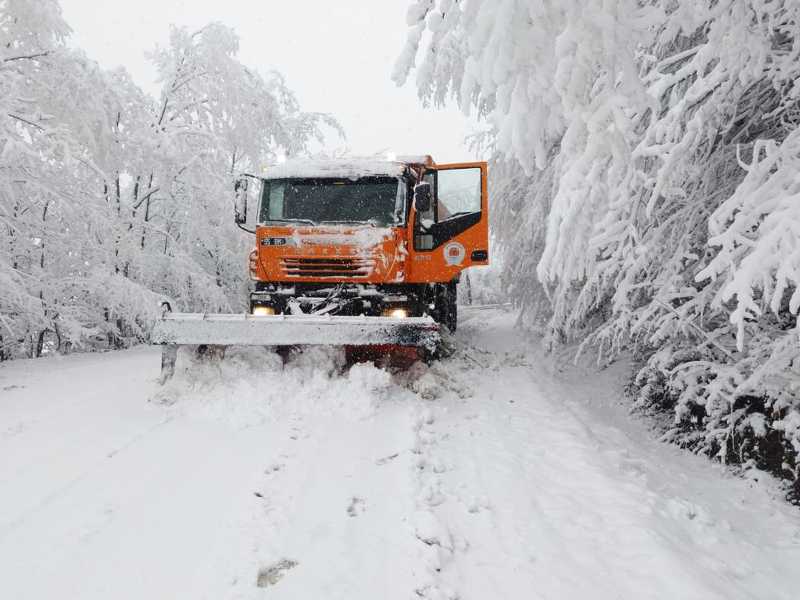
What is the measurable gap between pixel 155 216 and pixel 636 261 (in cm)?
1145

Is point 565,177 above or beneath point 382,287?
above

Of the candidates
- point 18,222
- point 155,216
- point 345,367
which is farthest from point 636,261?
point 155,216

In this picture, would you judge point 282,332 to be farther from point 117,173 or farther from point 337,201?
point 117,173

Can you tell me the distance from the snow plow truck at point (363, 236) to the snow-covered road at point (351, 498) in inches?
44.6

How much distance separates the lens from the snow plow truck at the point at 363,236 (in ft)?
21.1

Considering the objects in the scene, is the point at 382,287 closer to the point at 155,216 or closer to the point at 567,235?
the point at 567,235

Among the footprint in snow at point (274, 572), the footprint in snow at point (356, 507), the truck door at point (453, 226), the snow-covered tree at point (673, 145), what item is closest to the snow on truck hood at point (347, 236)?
the truck door at point (453, 226)

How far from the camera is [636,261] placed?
3928 mm

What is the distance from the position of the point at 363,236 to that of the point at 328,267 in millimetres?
572

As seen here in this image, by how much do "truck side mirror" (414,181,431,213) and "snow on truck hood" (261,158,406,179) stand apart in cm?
37

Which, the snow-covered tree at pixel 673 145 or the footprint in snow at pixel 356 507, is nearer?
→ the snow-covered tree at pixel 673 145

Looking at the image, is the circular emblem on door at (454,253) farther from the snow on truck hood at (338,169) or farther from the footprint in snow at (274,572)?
the footprint in snow at (274,572)

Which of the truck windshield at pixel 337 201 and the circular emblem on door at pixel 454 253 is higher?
the truck windshield at pixel 337 201

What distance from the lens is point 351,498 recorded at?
308cm
